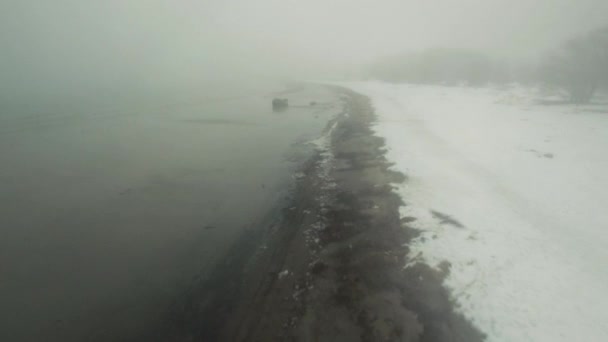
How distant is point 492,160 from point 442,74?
78718mm

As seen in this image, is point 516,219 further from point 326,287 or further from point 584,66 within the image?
point 584,66

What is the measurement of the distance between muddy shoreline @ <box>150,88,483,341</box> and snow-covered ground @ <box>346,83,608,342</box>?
96cm

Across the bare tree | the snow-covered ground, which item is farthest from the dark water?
the bare tree

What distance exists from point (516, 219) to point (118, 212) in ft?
63.2

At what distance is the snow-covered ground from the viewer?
9.18 metres

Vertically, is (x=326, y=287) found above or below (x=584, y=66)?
below

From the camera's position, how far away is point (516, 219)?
1401 cm

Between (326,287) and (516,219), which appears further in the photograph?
(516,219)

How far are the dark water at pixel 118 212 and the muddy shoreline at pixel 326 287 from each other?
1.27 meters

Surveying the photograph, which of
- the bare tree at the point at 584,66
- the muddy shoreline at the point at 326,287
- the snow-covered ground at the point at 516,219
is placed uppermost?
the bare tree at the point at 584,66

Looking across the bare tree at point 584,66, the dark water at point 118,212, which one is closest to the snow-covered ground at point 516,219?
the dark water at point 118,212

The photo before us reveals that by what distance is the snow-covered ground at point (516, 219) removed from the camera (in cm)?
918

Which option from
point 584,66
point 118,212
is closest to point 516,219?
point 118,212

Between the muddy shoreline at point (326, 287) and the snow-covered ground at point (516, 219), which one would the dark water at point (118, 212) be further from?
the snow-covered ground at point (516, 219)
